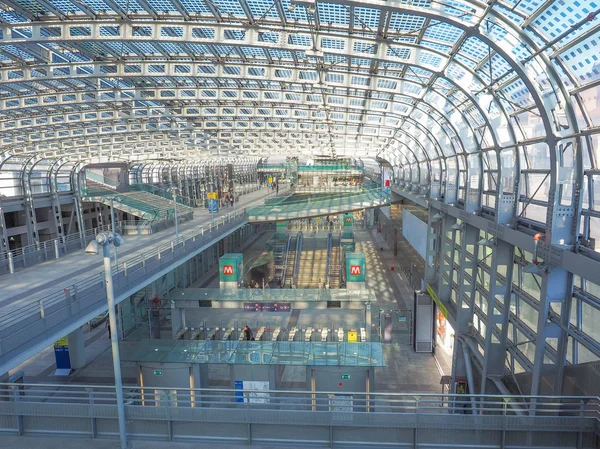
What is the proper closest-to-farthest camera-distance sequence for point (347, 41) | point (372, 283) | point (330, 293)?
point (347, 41) → point (330, 293) → point (372, 283)

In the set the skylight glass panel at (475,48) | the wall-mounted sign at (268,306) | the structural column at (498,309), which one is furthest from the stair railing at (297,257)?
the skylight glass panel at (475,48)

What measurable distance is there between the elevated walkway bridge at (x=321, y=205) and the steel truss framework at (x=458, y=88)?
427 inches

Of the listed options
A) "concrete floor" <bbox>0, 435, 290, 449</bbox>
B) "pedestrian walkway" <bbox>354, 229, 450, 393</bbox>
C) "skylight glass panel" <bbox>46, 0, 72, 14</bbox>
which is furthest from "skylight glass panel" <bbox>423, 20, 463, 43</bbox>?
"pedestrian walkway" <bbox>354, 229, 450, 393</bbox>

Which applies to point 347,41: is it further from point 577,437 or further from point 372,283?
point 372,283

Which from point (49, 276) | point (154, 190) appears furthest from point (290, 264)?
point (49, 276)

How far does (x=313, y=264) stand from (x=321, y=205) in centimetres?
528

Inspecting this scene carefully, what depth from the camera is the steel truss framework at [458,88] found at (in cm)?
875

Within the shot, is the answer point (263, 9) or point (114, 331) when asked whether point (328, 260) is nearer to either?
point (263, 9)

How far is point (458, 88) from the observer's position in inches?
508

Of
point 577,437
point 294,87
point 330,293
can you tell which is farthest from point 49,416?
point 294,87

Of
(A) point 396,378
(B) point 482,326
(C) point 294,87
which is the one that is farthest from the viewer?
(C) point 294,87

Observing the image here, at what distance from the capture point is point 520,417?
7668 millimetres

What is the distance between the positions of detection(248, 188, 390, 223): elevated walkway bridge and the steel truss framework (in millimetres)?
10841

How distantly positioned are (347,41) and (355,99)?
911 centimetres
